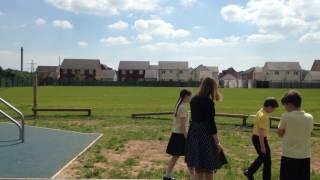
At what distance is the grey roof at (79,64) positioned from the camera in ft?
486

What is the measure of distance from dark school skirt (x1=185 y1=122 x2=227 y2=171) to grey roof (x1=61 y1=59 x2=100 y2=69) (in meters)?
143

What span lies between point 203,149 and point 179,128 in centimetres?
202

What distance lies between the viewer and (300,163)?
6875 millimetres

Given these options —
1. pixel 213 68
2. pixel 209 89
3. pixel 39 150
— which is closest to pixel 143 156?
pixel 39 150

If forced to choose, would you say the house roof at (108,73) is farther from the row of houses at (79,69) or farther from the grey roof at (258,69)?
the grey roof at (258,69)

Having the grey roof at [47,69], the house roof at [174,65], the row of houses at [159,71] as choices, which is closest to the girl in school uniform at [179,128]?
the row of houses at [159,71]

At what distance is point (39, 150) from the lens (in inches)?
499

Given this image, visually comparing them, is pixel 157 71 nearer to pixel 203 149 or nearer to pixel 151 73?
pixel 151 73

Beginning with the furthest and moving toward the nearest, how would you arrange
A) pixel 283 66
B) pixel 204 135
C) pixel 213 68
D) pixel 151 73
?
pixel 213 68
pixel 151 73
pixel 283 66
pixel 204 135

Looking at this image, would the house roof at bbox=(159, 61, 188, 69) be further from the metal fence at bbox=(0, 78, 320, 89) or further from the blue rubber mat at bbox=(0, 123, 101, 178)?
the blue rubber mat at bbox=(0, 123, 101, 178)

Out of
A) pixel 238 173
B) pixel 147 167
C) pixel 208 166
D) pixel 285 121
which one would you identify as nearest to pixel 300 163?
pixel 285 121

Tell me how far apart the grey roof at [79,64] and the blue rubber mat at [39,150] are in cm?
13154

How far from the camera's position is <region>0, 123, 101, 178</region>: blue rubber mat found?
9.86 metres

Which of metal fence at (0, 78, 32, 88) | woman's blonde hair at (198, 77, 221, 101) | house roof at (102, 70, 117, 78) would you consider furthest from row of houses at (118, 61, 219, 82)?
woman's blonde hair at (198, 77, 221, 101)
